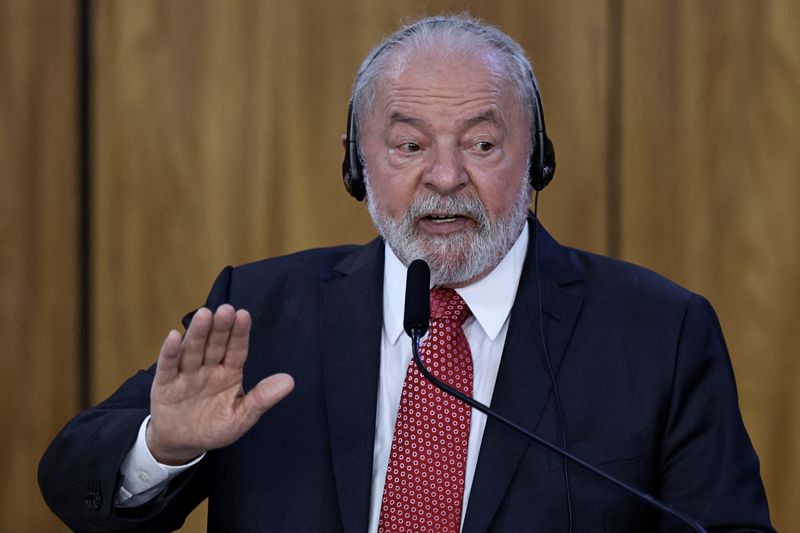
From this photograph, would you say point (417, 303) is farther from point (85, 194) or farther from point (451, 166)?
point (85, 194)

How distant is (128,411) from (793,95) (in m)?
1.54

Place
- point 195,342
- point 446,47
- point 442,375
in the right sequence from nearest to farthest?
point 195,342
point 442,375
point 446,47

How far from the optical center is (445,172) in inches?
65.8

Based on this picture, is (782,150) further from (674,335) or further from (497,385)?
(497,385)

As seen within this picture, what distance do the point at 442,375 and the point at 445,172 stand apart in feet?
0.95

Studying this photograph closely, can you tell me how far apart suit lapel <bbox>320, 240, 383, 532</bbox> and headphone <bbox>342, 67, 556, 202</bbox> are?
0.12m

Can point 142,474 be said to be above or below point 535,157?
Answer: below

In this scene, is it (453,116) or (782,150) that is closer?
(453,116)

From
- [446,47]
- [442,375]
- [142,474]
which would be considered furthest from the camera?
[446,47]

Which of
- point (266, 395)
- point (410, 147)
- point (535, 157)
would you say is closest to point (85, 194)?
point (410, 147)

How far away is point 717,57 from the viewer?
2439mm

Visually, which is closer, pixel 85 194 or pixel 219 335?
pixel 219 335

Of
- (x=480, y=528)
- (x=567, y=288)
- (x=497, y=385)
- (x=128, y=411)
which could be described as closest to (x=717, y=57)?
(x=567, y=288)

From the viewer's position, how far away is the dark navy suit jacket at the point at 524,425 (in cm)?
155
